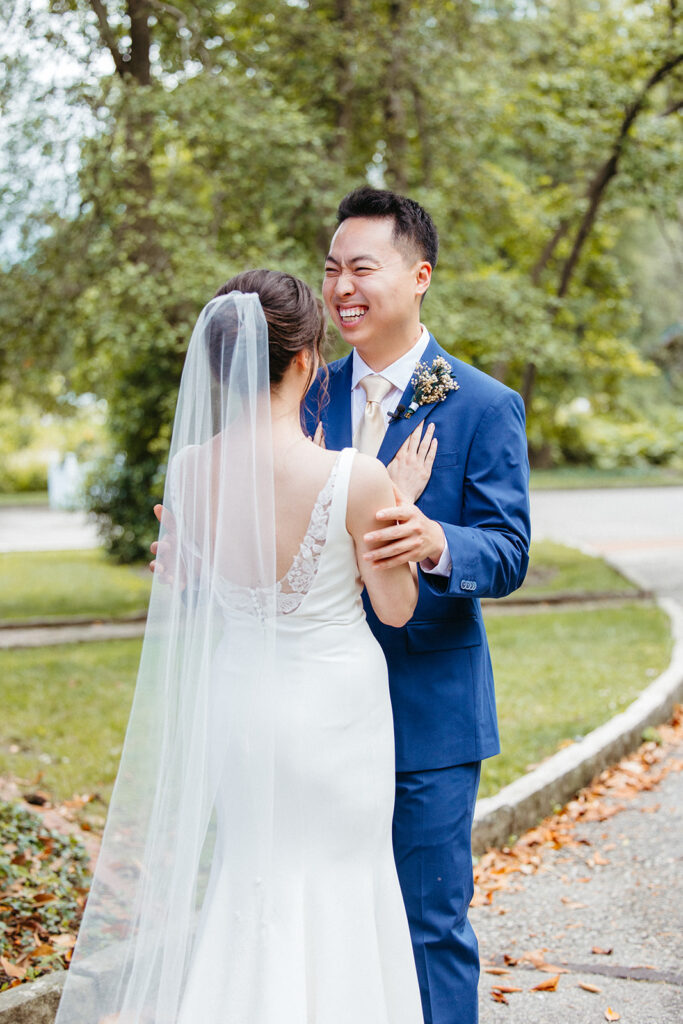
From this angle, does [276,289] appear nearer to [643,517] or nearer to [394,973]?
[394,973]

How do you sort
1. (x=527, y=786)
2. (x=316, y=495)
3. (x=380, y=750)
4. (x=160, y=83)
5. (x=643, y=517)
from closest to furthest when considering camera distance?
(x=316, y=495)
(x=380, y=750)
(x=527, y=786)
(x=160, y=83)
(x=643, y=517)

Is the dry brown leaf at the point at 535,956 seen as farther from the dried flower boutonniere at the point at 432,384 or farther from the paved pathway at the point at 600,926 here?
the dried flower boutonniere at the point at 432,384

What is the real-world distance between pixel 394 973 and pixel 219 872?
1.55 ft

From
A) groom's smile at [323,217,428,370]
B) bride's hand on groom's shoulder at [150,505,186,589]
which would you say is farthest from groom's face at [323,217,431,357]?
bride's hand on groom's shoulder at [150,505,186,589]

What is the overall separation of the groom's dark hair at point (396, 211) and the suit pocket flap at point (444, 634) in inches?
39.5

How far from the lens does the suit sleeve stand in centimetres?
242

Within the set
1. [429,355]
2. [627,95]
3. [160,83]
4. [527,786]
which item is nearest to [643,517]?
[627,95]

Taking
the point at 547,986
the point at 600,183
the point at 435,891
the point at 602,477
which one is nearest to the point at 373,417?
the point at 435,891

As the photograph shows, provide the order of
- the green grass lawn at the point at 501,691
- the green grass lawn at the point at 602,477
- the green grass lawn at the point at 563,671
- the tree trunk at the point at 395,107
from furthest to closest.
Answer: the green grass lawn at the point at 602,477, the tree trunk at the point at 395,107, the green grass lawn at the point at 563,671, the green grass lawn at the point at 501,691

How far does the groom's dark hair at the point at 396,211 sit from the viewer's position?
8.93 feet

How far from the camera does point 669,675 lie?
7.25 m

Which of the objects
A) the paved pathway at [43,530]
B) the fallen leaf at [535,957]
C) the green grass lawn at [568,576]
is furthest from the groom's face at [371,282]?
the paved pathway at [43,530]

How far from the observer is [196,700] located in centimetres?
238

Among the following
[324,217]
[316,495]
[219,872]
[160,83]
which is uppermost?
[160,83]
